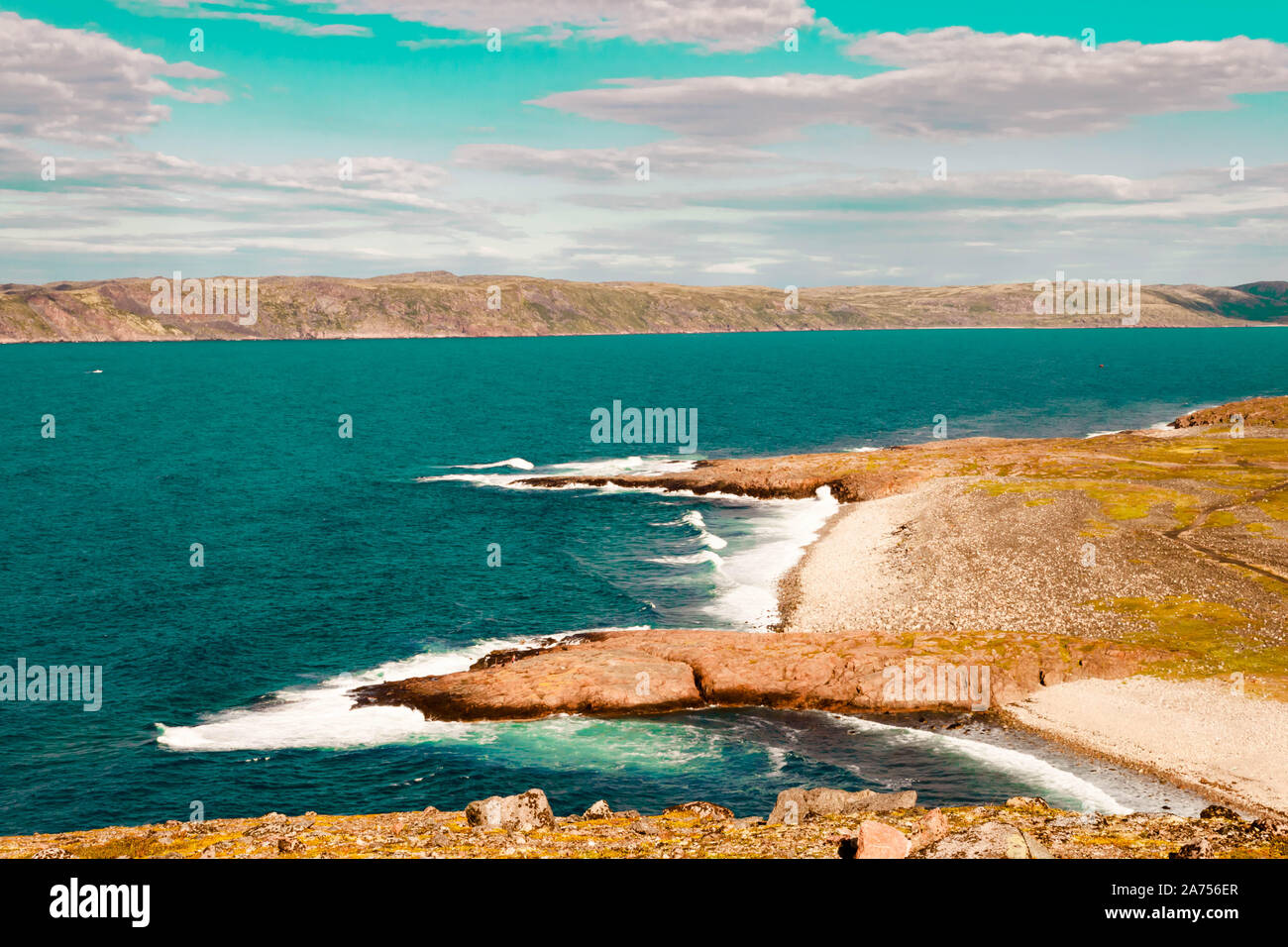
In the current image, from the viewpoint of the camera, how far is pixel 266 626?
65875 mm

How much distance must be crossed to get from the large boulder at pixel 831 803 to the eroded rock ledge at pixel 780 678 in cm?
1668

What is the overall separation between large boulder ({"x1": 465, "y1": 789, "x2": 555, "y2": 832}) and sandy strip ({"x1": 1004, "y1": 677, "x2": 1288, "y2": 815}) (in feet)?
93.6

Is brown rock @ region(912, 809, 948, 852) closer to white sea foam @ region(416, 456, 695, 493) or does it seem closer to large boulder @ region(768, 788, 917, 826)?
large boulder @ region(768, 788, 917, 826)

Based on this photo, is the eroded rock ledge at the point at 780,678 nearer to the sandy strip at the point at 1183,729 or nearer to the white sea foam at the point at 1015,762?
the sandy strip at the point at 1183,729

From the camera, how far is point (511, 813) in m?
34.8

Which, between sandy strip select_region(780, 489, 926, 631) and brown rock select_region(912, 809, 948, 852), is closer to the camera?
brown rock select_region(912, 809, 948, 852)

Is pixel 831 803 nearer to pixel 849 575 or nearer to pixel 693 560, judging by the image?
pixel 849 575

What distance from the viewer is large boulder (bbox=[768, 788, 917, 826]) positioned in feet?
119

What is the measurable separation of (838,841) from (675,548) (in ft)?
187

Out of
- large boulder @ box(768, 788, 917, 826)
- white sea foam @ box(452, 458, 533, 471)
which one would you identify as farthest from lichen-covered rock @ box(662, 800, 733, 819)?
white sea foam @ box(452, 458, 533, 471)

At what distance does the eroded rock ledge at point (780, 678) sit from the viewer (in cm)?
5312
